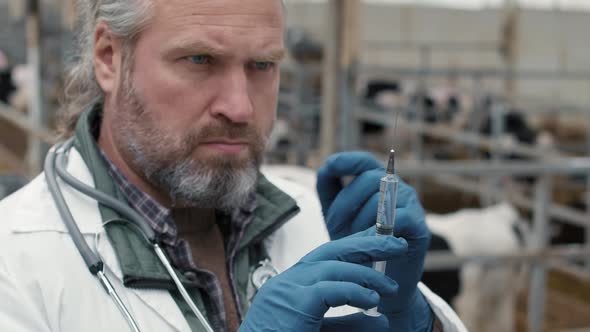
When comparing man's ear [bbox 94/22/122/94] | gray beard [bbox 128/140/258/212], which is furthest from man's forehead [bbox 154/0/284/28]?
gray beard [bbox 128/140/258/212]

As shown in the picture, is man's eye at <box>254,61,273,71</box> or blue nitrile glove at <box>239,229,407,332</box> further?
man's eye at <box>254,61,273,71</box>

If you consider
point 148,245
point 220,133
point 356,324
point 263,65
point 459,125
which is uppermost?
point 263,65

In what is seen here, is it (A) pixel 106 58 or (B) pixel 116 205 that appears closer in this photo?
(B) pixel 116 205

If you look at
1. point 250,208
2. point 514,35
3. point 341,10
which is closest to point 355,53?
point 341,10

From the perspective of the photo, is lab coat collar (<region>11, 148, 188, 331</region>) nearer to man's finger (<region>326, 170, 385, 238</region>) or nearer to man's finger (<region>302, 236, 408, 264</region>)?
man's finger (<region>302, 236, 408, 264</region>)

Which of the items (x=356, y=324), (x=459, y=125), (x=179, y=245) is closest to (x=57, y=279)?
(x=179, y=245)

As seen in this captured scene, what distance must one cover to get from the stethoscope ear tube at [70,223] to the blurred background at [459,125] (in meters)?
0.51

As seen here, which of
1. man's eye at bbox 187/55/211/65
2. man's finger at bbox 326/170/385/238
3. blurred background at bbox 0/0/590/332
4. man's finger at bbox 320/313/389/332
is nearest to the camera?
man's finger at bbox 320/313/389/332

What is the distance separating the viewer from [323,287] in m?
1.04

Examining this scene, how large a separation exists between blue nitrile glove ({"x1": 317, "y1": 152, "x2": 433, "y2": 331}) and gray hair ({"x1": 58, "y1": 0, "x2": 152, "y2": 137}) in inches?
17.6

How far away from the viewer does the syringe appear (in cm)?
108

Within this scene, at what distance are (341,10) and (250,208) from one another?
159 cm

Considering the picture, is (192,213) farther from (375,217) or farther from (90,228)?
(375,217)

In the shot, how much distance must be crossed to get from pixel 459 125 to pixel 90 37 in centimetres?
654
